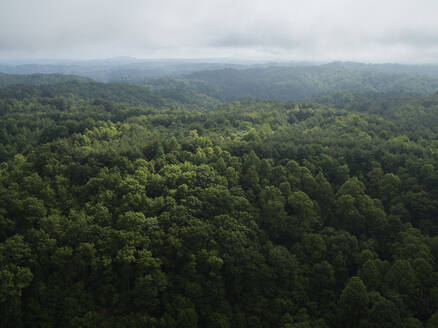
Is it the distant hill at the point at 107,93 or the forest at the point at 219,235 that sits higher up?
the distant hill at the point at 107,93

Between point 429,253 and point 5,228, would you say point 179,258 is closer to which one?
point 5,228

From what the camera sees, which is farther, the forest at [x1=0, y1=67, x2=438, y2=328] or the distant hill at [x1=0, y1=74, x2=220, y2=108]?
the distant hill at [x1=0, y1=74, x2=220, y2=108]

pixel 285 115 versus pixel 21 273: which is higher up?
pixel 285 115

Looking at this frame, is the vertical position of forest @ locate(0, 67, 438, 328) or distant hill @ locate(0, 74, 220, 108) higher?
distant hill @ locate(0, 74, 220, 108)

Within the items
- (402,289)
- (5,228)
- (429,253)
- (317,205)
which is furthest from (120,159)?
(429,253)

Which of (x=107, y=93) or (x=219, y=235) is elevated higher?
(x=107, y=93)

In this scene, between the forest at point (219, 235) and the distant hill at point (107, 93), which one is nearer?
the forest at point (219, 235)

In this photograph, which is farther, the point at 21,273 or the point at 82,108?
the point at 82,108

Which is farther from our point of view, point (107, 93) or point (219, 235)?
point (107, 93)
